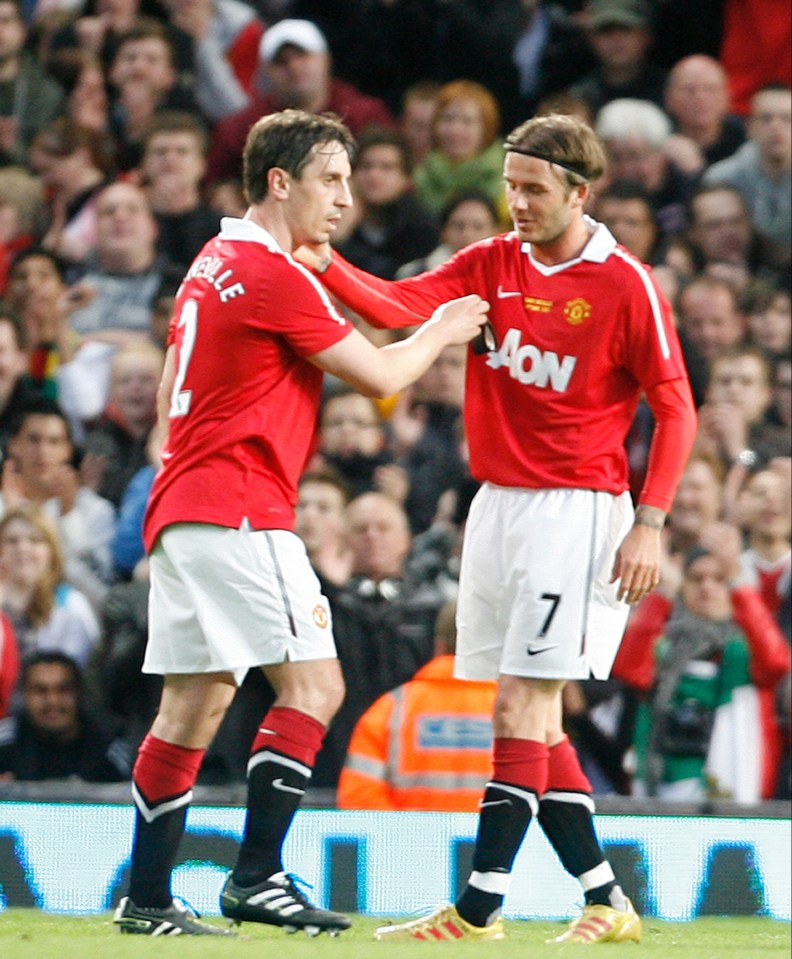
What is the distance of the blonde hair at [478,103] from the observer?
1012 centimetres

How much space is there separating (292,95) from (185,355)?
212 inches

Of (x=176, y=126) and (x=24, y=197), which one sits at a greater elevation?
(x=176, y=126)

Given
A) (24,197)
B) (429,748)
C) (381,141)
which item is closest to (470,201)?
(381,141)

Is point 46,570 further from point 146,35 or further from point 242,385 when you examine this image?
point 146,35

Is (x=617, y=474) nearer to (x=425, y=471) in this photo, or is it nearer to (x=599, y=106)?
(x=425, y=471)

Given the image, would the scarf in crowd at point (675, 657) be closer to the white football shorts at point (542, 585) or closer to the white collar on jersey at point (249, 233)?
the white football shorts at point (542, 585)

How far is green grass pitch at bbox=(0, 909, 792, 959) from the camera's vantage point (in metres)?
4.66

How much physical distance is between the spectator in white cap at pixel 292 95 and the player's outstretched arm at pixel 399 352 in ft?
16.3

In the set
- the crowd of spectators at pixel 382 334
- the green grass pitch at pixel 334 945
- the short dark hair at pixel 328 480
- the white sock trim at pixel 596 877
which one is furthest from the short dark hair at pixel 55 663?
the white sock trim at pixel 596 877

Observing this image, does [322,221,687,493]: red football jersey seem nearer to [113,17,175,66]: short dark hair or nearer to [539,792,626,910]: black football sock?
[539,792,626,910]: black football sock

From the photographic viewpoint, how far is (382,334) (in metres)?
9.13

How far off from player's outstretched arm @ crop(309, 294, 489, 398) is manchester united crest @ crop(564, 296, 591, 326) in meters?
0.22

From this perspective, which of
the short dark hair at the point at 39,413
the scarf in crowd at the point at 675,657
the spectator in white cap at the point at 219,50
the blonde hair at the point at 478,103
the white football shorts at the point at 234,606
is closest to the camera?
the white football shorts at the point at 234,606

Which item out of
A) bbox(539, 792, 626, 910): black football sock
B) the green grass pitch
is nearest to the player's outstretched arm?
bbox(539, 792, 626, 910): black football sock
